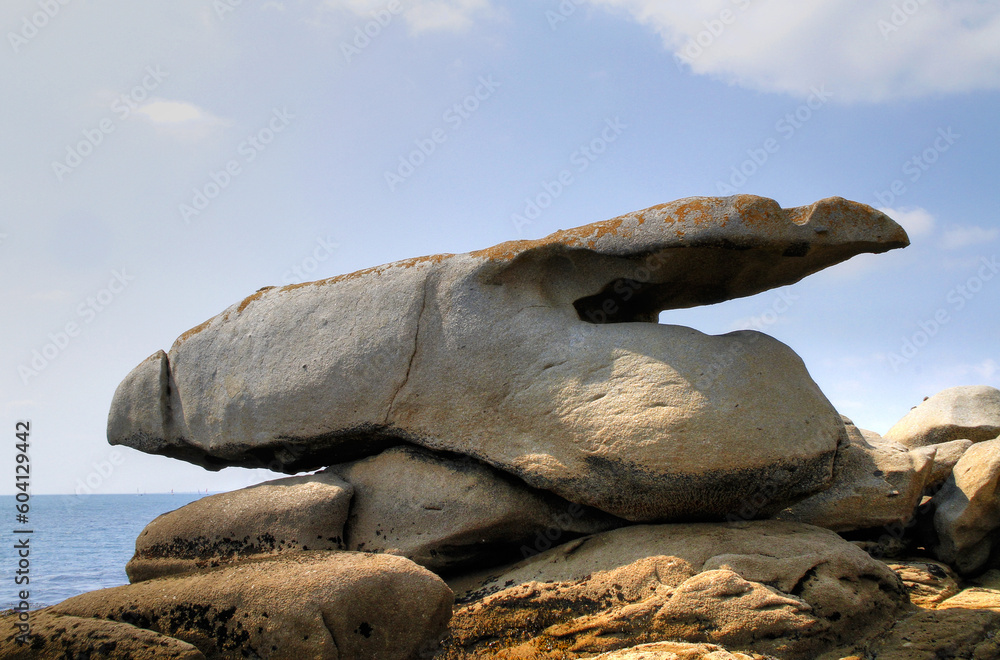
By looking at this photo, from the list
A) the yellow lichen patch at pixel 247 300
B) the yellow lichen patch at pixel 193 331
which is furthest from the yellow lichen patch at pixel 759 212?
the yellow lichen patch at pixel 193 331

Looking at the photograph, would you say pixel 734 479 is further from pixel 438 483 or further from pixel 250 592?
pixel 250 592

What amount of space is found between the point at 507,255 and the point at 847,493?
396 centimetres

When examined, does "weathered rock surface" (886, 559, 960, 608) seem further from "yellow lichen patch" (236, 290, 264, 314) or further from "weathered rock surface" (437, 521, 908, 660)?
"yellow lichen patch" (236, 290, 264, 314)

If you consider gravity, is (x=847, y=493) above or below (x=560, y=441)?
below

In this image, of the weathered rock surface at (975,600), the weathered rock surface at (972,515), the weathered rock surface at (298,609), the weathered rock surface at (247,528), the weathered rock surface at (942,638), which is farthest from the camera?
the weathered rock surface at (972,515)

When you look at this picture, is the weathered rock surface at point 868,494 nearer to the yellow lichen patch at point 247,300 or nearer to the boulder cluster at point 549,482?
the boulder cluster at point 549,482

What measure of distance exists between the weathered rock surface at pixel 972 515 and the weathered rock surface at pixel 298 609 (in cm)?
534

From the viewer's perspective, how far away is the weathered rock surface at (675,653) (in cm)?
483

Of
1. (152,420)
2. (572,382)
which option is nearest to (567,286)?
(572,382)

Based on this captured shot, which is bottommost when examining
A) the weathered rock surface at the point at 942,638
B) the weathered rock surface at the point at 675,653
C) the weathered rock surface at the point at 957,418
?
the weathered rock surface at the point at 942,638

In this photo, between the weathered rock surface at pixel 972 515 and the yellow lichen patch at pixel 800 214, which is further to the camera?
the weathered rock surface at pixel 972 515

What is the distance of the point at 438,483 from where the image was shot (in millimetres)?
6828

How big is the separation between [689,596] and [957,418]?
7.37 metres

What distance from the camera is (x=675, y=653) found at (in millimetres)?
4891
